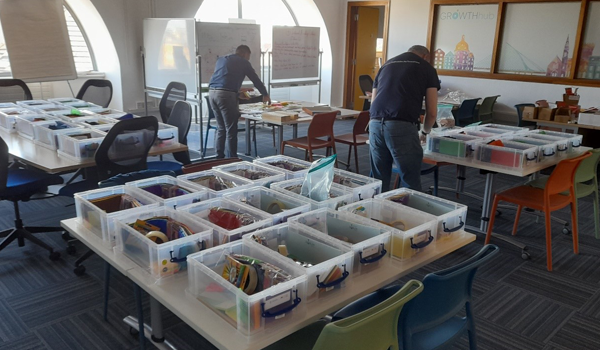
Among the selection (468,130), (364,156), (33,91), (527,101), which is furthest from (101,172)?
(527,101)

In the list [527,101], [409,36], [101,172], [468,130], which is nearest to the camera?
[101,172]

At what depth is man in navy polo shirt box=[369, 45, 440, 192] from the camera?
3.50 m

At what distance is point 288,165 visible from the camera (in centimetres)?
289

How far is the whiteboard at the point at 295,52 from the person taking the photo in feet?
25.9

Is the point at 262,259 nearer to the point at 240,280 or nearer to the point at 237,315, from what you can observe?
the point at 240,280

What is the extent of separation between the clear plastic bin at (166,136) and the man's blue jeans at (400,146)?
61.6 inches

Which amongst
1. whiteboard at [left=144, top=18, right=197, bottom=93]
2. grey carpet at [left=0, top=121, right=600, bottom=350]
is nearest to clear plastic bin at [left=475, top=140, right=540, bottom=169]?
grey carpet at [left=0, top=121, right=600, bottom=350]

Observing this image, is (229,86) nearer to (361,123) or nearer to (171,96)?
(171,96)

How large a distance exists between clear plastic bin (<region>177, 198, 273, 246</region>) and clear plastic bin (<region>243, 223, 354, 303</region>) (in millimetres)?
67

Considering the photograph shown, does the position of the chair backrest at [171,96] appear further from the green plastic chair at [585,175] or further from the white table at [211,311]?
the green plastic chair at [585,175]

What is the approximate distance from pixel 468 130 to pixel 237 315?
10.7ft

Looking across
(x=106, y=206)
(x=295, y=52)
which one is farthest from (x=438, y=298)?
(x=295, y=52)

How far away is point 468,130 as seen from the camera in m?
4.16

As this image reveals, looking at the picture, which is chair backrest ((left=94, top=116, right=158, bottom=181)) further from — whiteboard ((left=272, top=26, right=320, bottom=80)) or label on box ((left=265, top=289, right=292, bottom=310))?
whiteboard ((left=272, top=26, right=320, bottom=80))
